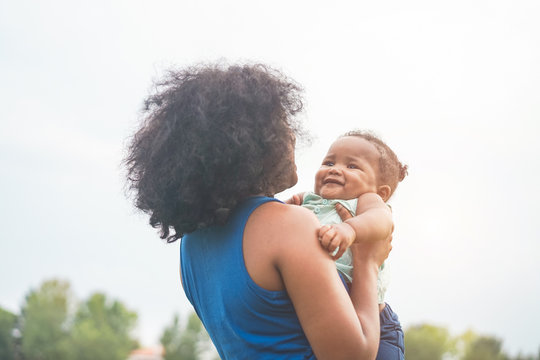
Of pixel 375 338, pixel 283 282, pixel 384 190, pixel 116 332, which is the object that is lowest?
pixel 375 338

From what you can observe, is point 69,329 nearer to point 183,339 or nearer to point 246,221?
point 183,339

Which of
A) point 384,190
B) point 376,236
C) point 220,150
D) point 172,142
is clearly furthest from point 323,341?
point 384,190

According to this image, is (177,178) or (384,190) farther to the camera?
(384,190)

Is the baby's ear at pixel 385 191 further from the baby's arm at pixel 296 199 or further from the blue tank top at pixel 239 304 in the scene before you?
the blue tank top at pixel 239 304

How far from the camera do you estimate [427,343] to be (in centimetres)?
5494

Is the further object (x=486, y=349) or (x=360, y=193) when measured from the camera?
(x=486, y=349)

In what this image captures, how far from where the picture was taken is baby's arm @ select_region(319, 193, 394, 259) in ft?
7.36

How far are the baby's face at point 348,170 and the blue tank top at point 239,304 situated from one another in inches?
29.9

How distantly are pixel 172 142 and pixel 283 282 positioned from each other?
71 centimetres

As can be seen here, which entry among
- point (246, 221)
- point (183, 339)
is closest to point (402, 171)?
point (246, 221)

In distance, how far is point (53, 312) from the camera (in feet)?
182

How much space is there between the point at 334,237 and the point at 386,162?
117 centimetres

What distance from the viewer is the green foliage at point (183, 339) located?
52.0 metres

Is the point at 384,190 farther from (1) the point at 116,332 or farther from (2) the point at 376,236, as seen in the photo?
(1) the point at 116,332
